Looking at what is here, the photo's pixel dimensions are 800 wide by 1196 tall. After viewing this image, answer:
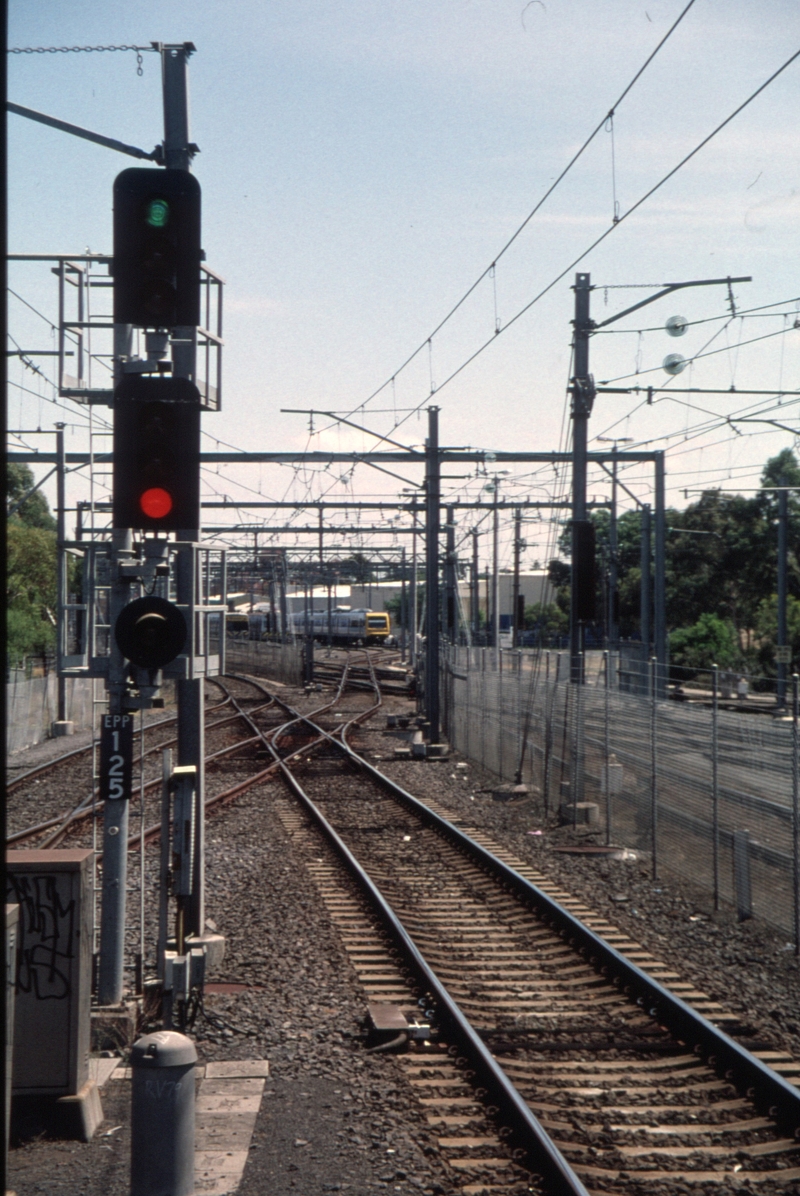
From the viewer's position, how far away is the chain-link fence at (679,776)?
10.7 m

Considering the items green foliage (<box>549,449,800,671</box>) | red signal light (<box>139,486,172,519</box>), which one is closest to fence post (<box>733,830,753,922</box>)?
red signal light (<box>139,486,172,519</box>)

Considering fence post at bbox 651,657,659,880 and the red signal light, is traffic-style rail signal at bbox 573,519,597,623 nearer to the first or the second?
fence post at bbox 651,657,659,880

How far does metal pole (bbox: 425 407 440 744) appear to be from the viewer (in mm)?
25156

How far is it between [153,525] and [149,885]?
24.7 ft

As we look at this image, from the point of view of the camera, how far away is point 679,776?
13.1 m

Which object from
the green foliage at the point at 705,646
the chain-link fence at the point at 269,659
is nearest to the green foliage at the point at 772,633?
the green foliage at the point at 705,646

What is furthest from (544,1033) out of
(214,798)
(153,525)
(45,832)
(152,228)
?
(214,798)

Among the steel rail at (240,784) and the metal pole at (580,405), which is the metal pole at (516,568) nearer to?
the steel rail at (240,784)

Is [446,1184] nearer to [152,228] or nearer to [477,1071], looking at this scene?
[477,1071]

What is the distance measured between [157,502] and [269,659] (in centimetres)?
5927

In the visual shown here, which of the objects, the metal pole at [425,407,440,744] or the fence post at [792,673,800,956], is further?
the metal pole at [425,407,440,744]

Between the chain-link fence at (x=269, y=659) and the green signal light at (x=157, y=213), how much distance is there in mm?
42995

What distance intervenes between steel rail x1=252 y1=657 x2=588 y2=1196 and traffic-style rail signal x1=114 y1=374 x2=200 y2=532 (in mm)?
Result: 3348

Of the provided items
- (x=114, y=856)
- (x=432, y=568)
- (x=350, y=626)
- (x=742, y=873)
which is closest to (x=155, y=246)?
(x=114, y=856)
